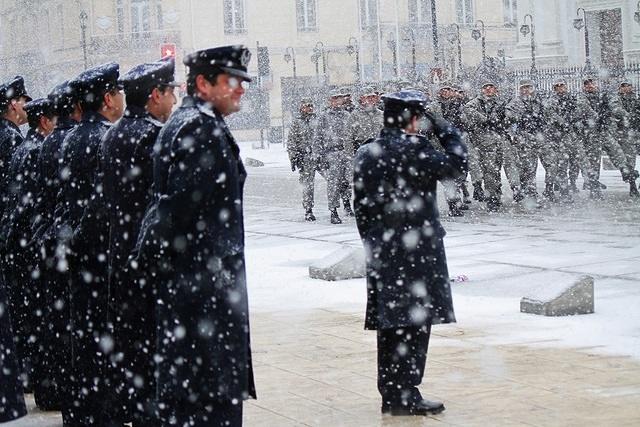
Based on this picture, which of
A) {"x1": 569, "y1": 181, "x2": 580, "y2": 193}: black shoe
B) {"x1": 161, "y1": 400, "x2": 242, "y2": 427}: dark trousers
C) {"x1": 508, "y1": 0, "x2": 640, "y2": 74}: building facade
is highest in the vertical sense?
{"x1": 508, "y1": 0, "x2": 640, "y2": 74}: building facade

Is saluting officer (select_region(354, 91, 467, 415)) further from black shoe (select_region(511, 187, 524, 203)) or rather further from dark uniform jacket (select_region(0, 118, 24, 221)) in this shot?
black shoe (select_region(511, 187, 524, 203))

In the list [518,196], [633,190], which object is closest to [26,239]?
[518,196]

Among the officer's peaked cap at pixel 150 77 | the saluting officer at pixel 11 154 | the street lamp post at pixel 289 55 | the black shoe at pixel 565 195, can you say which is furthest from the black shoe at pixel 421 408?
the street lamp post at pixel 289 55

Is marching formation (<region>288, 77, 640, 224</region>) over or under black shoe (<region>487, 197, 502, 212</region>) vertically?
over

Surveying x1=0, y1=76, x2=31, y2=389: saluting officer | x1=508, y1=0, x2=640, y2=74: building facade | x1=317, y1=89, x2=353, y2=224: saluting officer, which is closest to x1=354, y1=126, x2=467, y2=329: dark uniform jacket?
x1=0, y1=76, x2=31, y2=389: saluting officer

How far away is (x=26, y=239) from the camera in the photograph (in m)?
8.25

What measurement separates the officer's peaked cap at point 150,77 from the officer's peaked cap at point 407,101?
1508 millimetres

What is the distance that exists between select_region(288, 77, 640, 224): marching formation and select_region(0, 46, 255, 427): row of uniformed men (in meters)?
11.8

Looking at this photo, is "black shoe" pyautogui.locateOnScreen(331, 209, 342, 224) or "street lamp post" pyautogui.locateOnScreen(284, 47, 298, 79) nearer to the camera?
"black shoe" pyautogui.locateOnScreen(331, 209, 342, 224)

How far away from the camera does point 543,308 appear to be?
33.9 feet

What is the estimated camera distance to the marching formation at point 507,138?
20.5m

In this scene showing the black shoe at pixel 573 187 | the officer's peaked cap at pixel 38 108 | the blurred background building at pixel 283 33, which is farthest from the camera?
the blurred background building at pixel 283 33

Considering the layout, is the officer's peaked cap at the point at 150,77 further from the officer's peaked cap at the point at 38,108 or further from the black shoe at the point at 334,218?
the black shoe at the point at 334,218

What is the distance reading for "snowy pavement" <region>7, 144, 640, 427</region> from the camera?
732 centimetres
